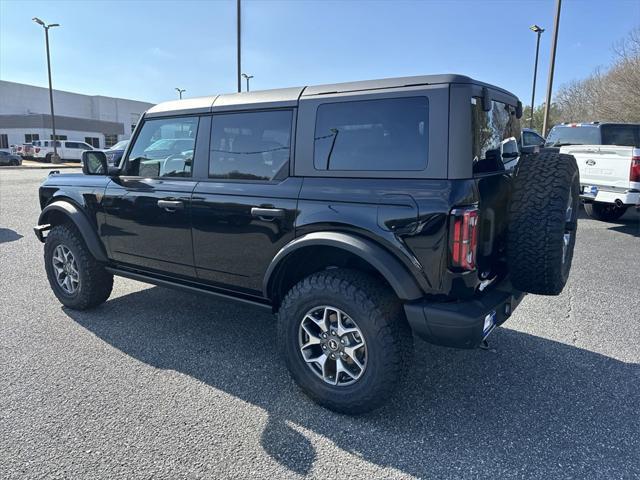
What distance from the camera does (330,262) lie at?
311 cm

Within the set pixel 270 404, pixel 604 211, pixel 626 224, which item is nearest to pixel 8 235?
pixel 270 404

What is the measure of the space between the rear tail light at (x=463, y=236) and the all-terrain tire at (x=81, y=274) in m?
3.38

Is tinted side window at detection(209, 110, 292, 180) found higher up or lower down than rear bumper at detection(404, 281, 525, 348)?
higher up

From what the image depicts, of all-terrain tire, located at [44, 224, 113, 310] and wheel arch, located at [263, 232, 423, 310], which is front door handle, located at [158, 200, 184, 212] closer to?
wheel arch, located at [263, 232, 423, 310]

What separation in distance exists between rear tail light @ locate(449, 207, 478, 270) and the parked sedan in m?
37.0

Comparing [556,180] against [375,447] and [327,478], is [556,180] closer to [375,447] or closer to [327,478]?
[375,447]

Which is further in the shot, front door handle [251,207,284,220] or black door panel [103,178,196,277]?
black door panel [103,178,196,277]

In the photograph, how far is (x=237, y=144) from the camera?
10.9 ft

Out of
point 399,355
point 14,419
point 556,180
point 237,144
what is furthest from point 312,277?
point 14,419

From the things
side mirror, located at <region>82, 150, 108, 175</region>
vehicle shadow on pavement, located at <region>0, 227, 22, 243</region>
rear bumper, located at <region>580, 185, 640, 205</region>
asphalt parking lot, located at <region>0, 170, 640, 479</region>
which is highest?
side mirror, located at <region>82, 150, 108, 175</region>

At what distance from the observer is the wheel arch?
254 cm

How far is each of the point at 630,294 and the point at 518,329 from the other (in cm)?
189

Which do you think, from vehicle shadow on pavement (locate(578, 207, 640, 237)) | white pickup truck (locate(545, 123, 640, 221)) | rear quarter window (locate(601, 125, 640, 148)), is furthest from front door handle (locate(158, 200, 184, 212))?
rear quarter window (locate(601, 125, 640, 148))

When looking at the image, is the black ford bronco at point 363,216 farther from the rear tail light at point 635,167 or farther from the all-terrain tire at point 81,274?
the rear tail light at point 635,167
